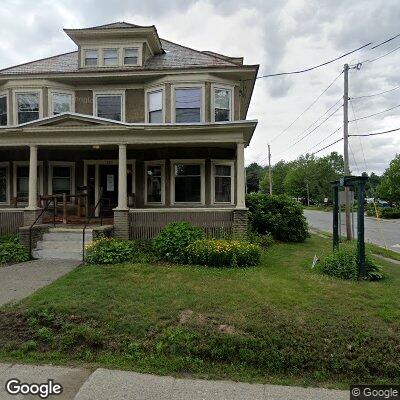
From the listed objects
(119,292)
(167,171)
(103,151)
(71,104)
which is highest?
(71,104)

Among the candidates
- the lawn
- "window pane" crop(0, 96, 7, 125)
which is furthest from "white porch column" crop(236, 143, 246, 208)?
"window pane" crop(0, 96, 7, 125)

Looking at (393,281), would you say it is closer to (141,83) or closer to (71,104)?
(141,83)

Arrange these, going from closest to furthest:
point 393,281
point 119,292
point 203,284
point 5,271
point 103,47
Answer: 1. point 119,292
2. point 203,284
3. point 393,281
4. point 5,271
5. point 103,47

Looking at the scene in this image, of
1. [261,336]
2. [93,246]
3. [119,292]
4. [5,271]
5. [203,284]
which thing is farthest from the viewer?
[93,246]

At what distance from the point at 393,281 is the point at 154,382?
5.99 meters

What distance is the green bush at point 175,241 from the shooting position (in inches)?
356

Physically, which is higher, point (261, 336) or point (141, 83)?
point (141, 83)

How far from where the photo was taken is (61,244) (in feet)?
33.9

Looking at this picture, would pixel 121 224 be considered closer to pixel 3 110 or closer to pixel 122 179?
pixel 122 179

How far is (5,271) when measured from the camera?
839 centimetres

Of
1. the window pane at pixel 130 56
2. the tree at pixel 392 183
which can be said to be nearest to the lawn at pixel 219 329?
the window pane at pixel 130 56

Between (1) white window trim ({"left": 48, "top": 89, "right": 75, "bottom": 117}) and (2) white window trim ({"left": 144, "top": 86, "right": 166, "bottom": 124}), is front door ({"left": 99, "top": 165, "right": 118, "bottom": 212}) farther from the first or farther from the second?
(1) white window trim ({"left": 48, "top": 89, "right": 75, "bottom": 117})

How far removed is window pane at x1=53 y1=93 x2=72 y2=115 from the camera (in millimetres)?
13984

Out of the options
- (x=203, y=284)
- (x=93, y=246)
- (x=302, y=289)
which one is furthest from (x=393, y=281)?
(x=93, y=246)
